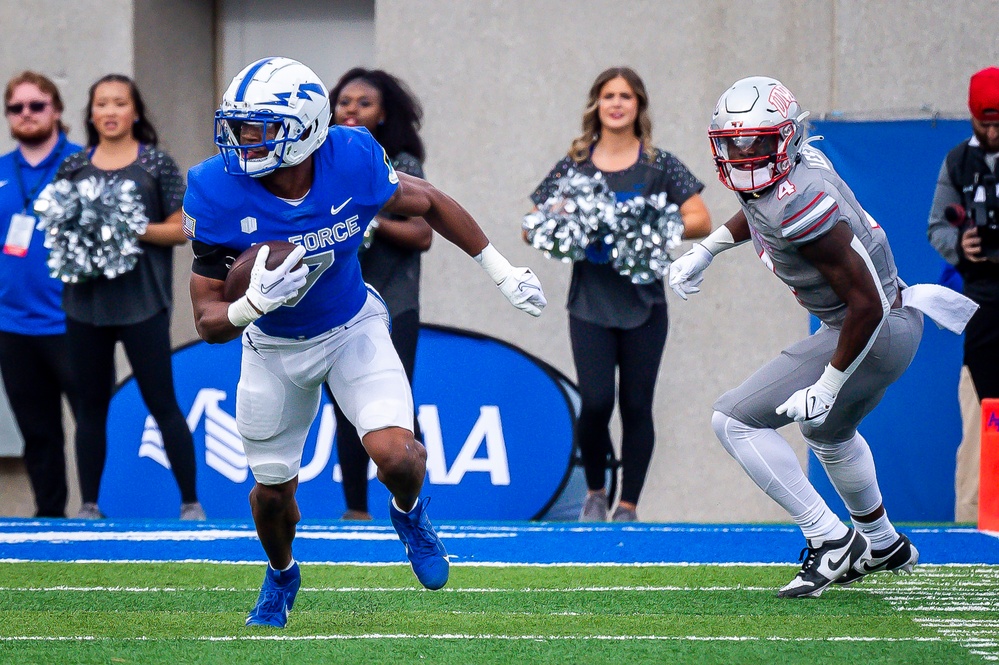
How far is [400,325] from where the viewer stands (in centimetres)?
638

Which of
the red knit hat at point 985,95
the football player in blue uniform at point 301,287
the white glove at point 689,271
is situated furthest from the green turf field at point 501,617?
the red knit hat at point 985,95

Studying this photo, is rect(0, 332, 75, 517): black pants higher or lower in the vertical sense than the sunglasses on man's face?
lower

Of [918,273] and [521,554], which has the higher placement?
[918,273]

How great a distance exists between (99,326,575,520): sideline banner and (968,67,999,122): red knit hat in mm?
2820

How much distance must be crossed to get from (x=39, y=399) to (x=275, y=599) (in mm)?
3445

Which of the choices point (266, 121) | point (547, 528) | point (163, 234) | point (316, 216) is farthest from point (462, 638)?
point (163, 234)

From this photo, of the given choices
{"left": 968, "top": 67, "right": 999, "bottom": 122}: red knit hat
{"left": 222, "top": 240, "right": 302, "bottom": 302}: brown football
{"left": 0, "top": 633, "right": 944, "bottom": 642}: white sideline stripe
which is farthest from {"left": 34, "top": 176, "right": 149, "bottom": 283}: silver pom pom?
{"left": 968, "top": 67, "right": 999, "bottom": 122}: red knit hat

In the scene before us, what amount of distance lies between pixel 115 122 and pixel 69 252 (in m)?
0.70

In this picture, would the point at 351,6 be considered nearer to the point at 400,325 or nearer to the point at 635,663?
the point at 400,325

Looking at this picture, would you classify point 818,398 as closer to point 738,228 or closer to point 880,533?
point 880,533

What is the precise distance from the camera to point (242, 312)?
369 centimetres

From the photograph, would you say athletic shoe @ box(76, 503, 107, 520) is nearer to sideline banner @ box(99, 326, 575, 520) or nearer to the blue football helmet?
sideline banner @ box(99, 326, 575, 520)

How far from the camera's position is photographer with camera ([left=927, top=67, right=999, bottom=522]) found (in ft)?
21.0

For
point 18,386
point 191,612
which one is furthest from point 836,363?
point 18,386
